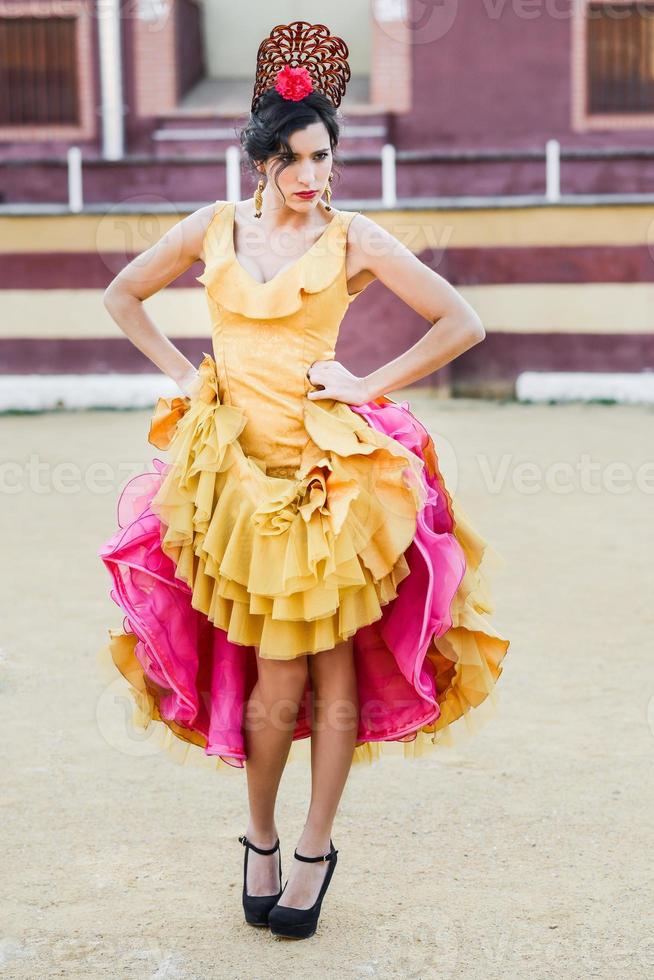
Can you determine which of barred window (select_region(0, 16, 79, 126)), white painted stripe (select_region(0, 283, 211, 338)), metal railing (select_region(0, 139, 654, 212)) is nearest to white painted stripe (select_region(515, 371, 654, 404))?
metal railing (select_region(0, 139, 654, 212))

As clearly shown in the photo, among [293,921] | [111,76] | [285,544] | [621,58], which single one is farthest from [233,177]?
[293,921]

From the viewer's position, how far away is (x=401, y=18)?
13445mm

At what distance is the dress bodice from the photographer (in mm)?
2645

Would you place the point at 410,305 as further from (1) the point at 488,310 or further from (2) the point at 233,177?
(1) the point at 488,310

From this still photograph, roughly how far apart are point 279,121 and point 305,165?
0.31 feet

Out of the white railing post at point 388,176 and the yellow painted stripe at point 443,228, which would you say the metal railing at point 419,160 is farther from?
the yellow painted stripe at point 443,228

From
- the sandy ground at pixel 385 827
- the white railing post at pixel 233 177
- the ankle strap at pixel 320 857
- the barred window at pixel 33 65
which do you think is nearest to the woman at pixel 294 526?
the ankle strap at pixel 320 857

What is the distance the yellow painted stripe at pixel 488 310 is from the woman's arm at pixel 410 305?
9.17 m

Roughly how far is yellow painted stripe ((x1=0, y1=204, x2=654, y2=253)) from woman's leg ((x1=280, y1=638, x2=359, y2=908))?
360 inches

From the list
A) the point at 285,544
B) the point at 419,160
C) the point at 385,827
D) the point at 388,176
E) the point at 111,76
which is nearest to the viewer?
the point at 285,544

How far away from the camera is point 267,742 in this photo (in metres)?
2.72

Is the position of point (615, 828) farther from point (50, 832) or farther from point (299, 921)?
point (50, 832)

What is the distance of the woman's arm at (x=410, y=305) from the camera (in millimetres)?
2676

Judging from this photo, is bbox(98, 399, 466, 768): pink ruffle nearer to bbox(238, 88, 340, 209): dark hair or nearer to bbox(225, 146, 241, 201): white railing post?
bbox(238, 88, 340, 209): dark hair
